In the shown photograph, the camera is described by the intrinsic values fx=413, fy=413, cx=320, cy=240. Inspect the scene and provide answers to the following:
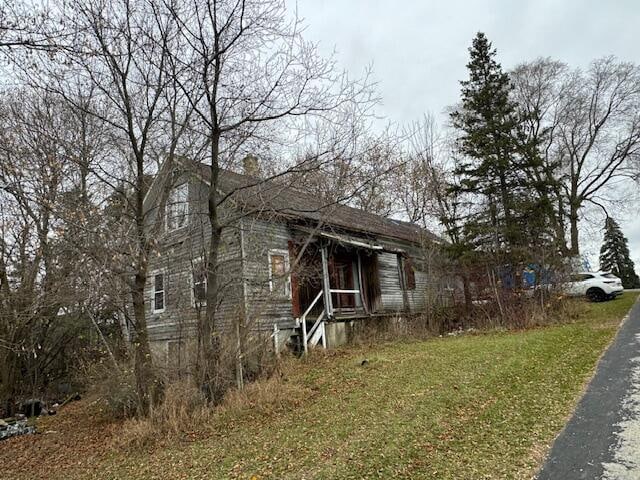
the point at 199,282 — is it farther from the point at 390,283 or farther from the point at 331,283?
the point at 390,283

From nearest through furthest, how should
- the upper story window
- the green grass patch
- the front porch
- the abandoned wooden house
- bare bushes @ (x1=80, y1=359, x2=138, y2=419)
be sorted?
the green grass patch < bare bushes @ (x1=80, y1=359, x2=138, y2=419) < the abandoned wooden house < the upper story window < the front porch

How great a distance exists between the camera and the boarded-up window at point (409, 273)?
17783 mm

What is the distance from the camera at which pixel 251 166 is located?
30.6ft

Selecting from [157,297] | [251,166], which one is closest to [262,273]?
[251,166]

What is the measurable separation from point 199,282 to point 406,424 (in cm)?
516

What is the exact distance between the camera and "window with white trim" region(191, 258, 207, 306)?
827 cm

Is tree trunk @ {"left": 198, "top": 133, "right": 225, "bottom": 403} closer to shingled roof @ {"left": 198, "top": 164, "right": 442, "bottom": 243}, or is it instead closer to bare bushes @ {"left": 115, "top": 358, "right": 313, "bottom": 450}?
bare bushes @ {"left": 115, "top": 358, "right": 313, "bottom": 450}

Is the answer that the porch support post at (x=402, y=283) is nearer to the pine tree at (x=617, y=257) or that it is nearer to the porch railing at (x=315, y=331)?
the porch railing at (x=315, y=331)

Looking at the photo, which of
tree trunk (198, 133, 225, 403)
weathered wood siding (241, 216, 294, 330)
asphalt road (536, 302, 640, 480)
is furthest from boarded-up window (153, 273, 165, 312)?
asphalt road (536, 302, 640, 480)

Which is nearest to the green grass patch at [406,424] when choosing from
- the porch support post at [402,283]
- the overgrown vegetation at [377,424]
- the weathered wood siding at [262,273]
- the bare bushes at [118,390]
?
the overgrown vegetation at [377,424]

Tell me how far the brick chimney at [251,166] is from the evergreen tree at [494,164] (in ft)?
29.4

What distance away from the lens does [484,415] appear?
17.9 feet

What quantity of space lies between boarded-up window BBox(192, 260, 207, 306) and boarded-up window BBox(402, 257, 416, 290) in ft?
35.1

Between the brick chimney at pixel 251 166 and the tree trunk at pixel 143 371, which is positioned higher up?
the brick chimney at pixel 251 166
